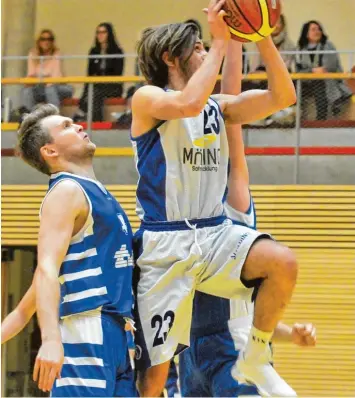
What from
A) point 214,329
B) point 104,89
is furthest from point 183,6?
point 214,329

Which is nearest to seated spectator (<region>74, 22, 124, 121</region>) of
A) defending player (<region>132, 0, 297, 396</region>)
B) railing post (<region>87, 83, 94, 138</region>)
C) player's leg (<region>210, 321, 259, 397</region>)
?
railing post (<region>87, 83, 94, 138</region>)

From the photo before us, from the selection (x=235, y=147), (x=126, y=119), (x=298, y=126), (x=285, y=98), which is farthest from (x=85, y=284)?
(x=126, y=119)

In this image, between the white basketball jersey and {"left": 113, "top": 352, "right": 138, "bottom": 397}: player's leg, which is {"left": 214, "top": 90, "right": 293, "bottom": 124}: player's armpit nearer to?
the white basketball jersey

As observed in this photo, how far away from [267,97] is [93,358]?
1.13 m

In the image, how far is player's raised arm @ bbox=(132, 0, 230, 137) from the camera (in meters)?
3.20

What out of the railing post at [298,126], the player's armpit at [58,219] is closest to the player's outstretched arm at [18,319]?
the player's armpit at [58,219]

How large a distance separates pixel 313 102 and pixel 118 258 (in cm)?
475

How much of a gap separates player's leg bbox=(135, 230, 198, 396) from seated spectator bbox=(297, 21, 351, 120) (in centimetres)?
456

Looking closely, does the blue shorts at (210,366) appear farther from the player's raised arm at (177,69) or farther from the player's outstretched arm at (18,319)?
the player's raised arm at (177,69)

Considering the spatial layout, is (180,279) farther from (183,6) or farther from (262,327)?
(183,6)

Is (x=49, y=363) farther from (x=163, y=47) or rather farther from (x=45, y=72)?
(x=45, y=72)

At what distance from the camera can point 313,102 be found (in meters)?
7.81

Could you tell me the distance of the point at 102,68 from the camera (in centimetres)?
859

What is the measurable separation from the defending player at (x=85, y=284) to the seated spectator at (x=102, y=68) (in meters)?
4.79
